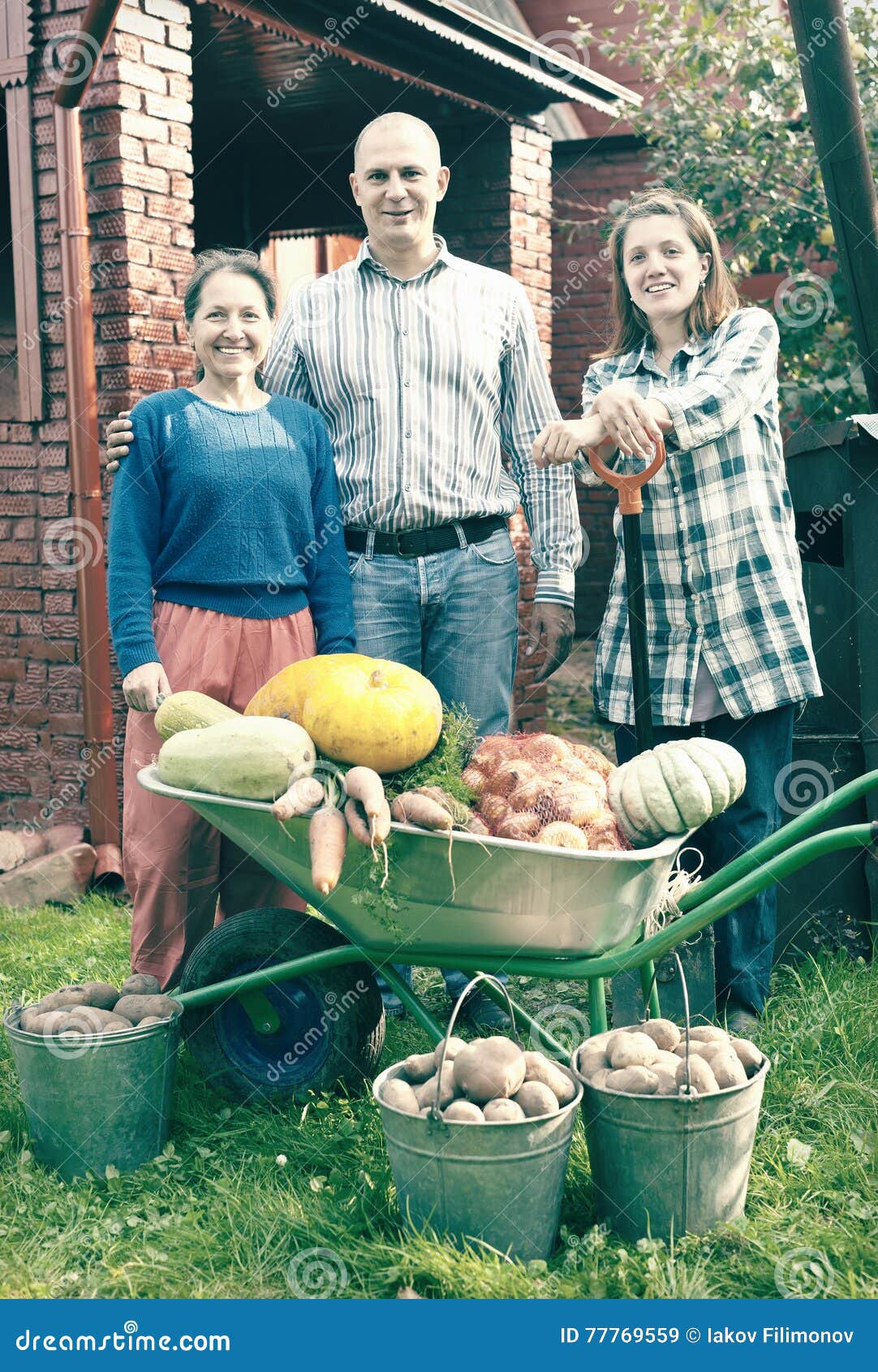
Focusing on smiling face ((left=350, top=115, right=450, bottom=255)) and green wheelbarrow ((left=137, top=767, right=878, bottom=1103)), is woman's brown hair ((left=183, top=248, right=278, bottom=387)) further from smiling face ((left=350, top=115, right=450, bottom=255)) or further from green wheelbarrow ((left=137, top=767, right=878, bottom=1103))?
green wheelbarrow ((left=137, top=767, right=878, bottom=1103))

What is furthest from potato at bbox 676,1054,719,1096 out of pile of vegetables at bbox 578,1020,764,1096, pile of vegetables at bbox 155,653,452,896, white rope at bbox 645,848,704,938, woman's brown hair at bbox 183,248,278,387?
woman's brown hair at bbox 183,248,278,387

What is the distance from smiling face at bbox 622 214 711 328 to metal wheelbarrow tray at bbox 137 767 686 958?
141 cm

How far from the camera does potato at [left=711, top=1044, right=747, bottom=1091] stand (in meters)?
2.49

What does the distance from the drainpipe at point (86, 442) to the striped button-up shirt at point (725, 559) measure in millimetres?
2253

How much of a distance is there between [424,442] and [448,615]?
464mm

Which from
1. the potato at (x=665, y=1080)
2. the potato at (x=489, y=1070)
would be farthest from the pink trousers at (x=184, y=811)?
the potato at (x=665, y=1080)

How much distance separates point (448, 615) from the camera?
3.50 meters

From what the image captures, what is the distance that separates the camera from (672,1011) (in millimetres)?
3393

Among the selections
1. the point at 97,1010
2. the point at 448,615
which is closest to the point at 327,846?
the point at 97,1010

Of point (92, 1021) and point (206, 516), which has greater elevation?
point (206, 516)

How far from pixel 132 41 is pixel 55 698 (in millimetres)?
2455

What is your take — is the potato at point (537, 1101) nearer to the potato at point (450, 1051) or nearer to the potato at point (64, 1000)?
the potato at point (450, 1051)

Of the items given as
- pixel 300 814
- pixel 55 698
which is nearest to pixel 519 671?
pixel 55 698

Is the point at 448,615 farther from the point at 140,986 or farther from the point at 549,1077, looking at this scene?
the point at 549,1077
